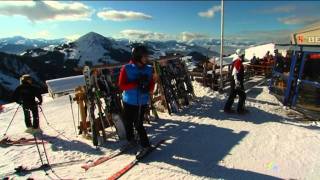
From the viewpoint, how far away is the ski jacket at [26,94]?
9.16m

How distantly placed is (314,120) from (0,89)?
8998cm

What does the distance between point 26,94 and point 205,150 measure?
5.70 meters

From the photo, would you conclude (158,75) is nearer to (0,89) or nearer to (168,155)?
(168,155)

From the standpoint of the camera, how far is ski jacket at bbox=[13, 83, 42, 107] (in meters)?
9.16

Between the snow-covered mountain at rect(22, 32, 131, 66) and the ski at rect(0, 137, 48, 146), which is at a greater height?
the snow-covered mountain at rect(22, 32, 131, 66)

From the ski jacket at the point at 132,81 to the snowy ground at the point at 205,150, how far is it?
4.53 ft

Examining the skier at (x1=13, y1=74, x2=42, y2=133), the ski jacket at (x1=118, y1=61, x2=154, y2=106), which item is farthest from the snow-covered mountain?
the ski jacket at (x1=118, y1=61, x2=154, y2=106)

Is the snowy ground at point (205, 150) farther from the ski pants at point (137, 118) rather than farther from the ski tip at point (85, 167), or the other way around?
the ski pants at point (137, 118)

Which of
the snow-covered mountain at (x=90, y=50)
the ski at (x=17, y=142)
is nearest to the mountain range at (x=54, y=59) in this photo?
the snow-covered mountain at (x=90, y=50)

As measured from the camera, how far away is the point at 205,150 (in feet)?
24.3

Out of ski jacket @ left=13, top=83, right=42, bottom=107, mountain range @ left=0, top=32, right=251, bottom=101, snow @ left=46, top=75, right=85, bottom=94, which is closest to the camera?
ski jacket @ left=13, top=83, right=42, bottom=107

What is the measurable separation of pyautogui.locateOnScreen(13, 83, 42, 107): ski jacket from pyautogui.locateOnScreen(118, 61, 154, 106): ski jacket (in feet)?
13.3

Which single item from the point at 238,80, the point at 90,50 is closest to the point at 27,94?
the point at 238,80

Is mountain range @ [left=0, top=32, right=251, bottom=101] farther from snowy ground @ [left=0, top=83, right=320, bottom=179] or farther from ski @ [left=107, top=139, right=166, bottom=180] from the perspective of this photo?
ski @ [left=107, top=139, right=166, bottom=180]
